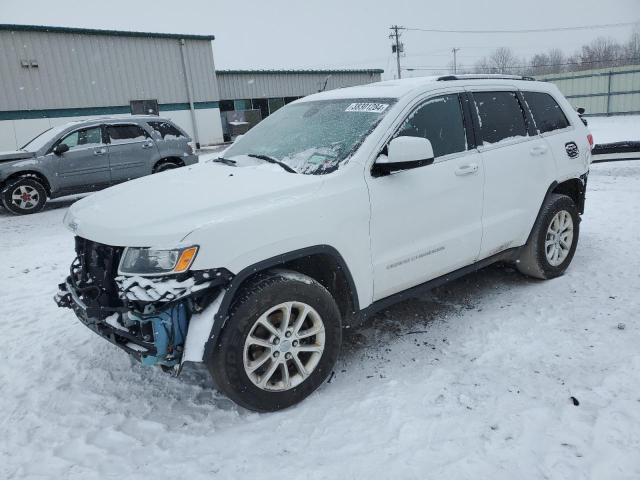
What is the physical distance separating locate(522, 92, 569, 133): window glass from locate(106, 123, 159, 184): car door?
7960 mm

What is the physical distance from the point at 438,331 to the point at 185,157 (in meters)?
8.44

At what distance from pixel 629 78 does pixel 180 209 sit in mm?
28244

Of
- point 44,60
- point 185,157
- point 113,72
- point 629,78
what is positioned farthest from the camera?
point 629,78

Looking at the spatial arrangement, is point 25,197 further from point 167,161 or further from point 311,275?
point 311,275

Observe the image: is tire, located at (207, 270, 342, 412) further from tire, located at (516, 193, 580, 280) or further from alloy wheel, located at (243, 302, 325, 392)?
tire, located at (516, 193, 580, 280)

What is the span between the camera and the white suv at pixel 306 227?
8.14 feet

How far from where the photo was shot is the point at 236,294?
8.42ft

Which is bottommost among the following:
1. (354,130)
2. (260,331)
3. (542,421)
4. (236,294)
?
(542,421)

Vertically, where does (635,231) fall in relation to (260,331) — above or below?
below

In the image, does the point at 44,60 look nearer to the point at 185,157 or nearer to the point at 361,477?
the point at 185,157

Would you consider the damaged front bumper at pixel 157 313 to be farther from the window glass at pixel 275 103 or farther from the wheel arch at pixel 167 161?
the window glass at pixel 275 103

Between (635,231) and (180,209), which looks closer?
(180,209)

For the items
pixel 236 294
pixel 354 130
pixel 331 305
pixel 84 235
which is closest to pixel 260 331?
pixel 236 294

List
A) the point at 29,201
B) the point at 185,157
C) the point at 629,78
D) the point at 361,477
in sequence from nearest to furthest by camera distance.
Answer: the point at 361,477
the point at 29,201
the point at 185,157
the point at 629,78
